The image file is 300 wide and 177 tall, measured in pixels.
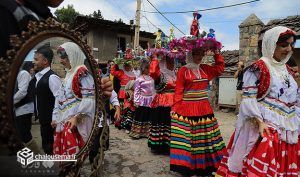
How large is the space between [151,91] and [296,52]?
5.58 metres

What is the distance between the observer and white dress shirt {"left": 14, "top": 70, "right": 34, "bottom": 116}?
99cm

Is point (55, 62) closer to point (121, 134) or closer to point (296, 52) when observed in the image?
point (121, 134)

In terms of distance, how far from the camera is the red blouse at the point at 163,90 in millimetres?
5387

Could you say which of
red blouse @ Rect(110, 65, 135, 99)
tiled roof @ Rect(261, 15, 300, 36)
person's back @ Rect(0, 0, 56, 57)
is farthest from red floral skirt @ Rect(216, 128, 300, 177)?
tiled roof @ Rect(261, 15, 300, 36)

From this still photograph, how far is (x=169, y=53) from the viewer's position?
5.26 metres

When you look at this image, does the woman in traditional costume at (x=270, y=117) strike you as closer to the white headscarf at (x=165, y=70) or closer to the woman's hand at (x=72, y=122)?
the woman's hand at (x=72, y=122)

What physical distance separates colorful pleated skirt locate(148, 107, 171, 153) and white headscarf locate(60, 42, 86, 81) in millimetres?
4366

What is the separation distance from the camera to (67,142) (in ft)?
4.04

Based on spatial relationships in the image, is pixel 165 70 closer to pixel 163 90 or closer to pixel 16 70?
pixel 163 90

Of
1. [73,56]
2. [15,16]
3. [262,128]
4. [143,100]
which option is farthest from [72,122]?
[143,100]

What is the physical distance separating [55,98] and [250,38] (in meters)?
8.98

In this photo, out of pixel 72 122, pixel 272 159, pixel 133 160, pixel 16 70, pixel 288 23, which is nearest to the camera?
pixel 16 70

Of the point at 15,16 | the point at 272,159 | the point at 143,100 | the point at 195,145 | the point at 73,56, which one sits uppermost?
the point at 15,16

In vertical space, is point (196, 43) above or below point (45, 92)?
above
